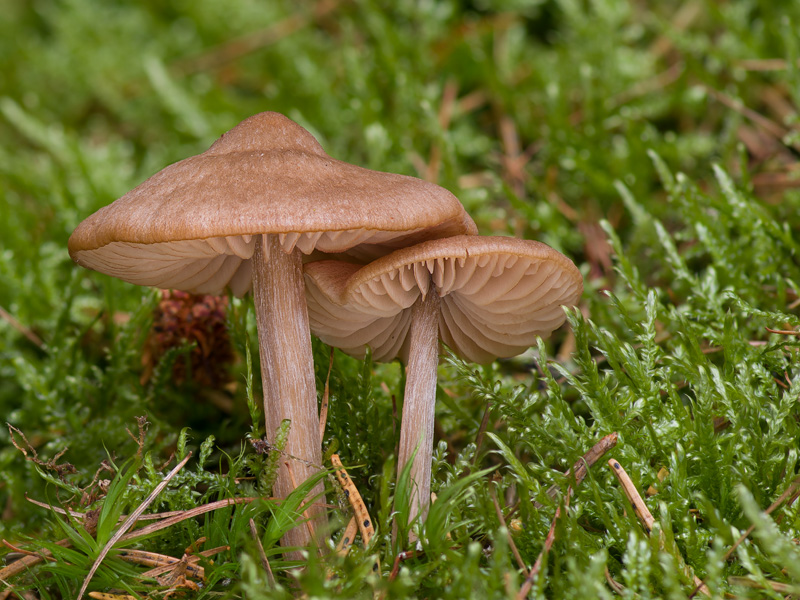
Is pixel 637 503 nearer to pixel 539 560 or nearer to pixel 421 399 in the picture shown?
pixel 539 560

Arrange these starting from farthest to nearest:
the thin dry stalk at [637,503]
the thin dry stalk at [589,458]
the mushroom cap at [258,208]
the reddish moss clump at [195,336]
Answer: the reddish moss clump at [195,336] → the thin dry stalk at [589,458] → the thin dry stalk at [637,503] → the mushroom cap at [258,208]

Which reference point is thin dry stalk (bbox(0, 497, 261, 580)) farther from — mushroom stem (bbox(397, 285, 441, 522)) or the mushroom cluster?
mushroom stem (bbox(397, 285, 441, 522))

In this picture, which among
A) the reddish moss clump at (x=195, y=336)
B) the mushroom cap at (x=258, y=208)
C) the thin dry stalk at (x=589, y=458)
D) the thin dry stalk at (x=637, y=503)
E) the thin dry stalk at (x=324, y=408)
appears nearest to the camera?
the mushroom cap at (x=258, y=208)

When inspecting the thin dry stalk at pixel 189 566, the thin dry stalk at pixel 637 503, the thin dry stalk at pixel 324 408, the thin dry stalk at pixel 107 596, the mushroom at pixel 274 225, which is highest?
the mushroom at pixel 274 225

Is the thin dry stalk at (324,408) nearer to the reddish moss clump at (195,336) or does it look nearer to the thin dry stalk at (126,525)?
the thin dry stalk at (126,525)

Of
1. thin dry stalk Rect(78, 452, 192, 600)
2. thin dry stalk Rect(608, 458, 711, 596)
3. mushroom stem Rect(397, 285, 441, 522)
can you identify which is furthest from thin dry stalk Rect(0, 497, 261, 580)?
thin dry stalk Rect(608, 458, 711, 596)

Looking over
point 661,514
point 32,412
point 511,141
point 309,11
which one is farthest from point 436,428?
point 309,11

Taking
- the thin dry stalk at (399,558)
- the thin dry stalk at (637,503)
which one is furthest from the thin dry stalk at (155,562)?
the thin dry stalk at (637,503)
